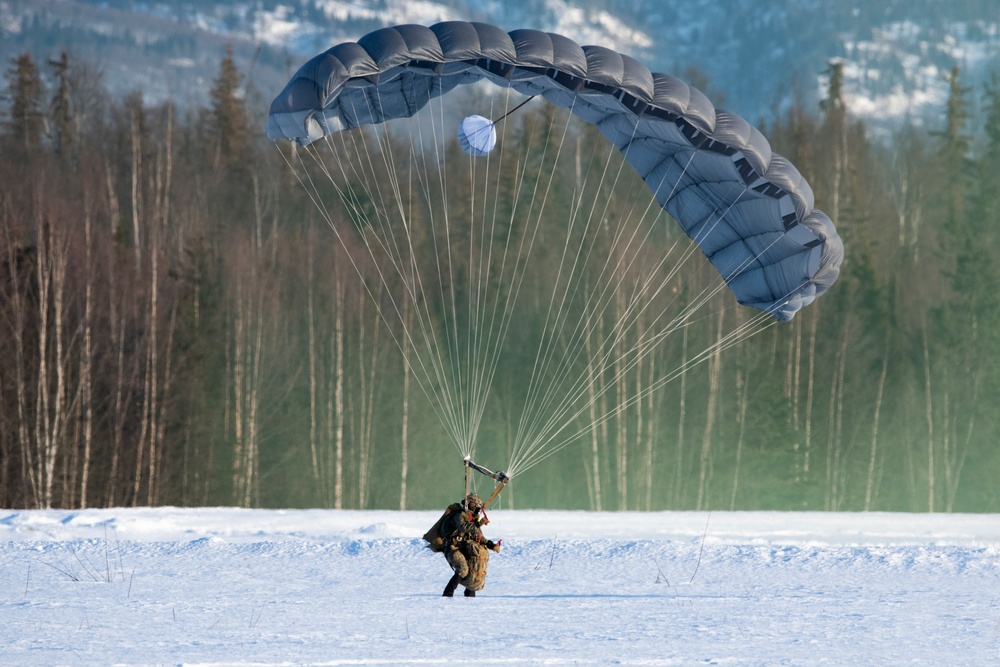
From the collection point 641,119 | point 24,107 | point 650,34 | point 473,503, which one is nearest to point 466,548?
point 473,503

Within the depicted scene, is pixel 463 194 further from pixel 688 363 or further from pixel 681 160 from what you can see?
pixel 681 160

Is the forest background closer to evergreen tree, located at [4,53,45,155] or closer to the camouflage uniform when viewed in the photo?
evergreen tree, located at [4,53,45,155]

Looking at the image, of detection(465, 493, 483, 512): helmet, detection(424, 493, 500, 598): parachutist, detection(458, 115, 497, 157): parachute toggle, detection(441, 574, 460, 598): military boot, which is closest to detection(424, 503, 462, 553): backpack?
detection(424, 493, 500, 598): parachutist

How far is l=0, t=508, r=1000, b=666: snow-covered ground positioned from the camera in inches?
259

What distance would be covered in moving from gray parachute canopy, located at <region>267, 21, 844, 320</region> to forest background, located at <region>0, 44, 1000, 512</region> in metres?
12.6

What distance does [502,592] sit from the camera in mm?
9070

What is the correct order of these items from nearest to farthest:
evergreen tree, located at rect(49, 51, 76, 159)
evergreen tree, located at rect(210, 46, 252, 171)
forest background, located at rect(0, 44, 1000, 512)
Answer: forest background, located at rect(0, 44, 1000, 512) → evergreen tree, located at rect(210, 46, 252, 171) → evergreen tree, located at rect(49, 51, 76, 159)

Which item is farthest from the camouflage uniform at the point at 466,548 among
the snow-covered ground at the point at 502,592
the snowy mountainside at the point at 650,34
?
the snowy mountainside at the point at 650,34

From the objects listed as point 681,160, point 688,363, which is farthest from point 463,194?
point 681,160

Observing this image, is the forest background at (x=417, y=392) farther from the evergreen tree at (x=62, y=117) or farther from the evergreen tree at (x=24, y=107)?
the evergreen tree at (x=62, y=117)

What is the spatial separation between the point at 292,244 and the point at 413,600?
815 inches

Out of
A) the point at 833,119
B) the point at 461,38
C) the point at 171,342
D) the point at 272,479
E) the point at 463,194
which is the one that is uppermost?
the point at 833,119

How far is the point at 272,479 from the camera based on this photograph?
25.4 metres

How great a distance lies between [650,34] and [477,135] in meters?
116
